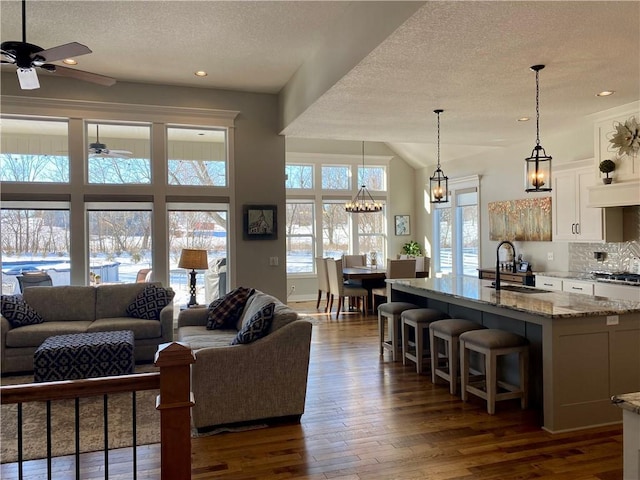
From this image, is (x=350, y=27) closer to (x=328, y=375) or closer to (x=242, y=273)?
(x=328, y=375)

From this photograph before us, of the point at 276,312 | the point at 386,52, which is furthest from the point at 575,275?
the point at 276,312

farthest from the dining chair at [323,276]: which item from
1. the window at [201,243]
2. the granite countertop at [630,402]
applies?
the granite countertop at [630,402]

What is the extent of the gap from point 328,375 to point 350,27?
127 inches

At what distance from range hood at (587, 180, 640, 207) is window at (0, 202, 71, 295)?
6.38 m

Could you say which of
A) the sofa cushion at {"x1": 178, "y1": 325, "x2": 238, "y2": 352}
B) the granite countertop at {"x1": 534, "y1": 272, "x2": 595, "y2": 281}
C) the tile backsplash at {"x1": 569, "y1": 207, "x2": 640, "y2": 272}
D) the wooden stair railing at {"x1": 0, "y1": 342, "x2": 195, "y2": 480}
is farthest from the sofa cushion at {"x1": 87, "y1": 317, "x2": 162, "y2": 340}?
the tile backsplash at {"x1": 569, "y1": 207, "x2": 640, "y2": 272}

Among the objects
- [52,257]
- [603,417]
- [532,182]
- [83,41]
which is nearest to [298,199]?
[52,257]

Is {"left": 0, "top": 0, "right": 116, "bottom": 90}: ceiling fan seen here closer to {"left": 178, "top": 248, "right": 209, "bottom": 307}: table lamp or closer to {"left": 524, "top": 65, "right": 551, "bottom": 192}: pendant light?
{"left": 178, "top": 248, "right": 209, "bottom": 307}: table lamp

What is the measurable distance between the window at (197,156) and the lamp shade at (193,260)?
1.14m

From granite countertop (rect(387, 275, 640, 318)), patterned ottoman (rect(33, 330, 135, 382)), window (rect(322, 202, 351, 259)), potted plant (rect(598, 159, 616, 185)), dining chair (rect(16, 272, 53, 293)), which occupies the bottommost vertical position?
patterned ottoman (rect(33, 330, 135, 382))

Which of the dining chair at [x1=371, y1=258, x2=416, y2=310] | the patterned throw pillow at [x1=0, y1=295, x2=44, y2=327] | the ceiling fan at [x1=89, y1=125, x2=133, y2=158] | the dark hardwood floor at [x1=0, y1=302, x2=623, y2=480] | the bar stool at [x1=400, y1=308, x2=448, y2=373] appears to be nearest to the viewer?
the dark hardwood floor at [x1=0, y1=302, x2=623, y2=480]

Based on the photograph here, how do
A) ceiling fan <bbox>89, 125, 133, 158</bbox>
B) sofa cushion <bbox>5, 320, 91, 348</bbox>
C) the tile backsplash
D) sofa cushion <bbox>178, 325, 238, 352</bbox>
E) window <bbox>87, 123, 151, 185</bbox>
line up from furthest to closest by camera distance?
window <bbox>87, 123, 151, 185</bbox> → ceiling fan <bbox>89, 125, 133, 158</bbox> → the tile backsplash → sofa cushion <bbox>5, 320, 91, 348</bbox> → sofa cushion <bbox>178, 325, 238, 352</bbox>

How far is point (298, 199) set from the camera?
1003cm

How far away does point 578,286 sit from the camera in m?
5.67

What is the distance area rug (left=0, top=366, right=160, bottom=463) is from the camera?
3135 mm
